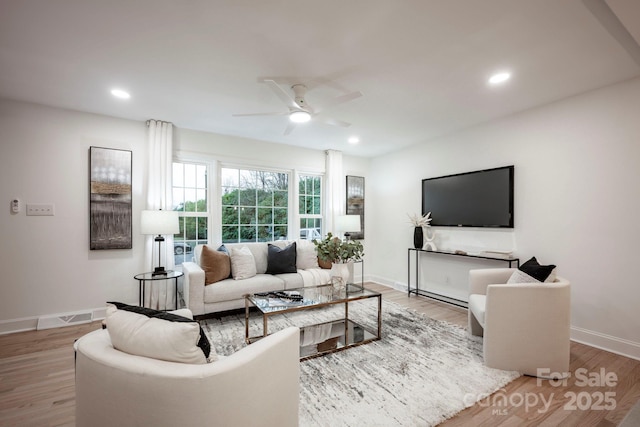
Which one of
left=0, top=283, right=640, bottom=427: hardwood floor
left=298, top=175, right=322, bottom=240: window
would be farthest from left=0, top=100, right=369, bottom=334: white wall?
left=298, top=175, right=322, bottom=240: window

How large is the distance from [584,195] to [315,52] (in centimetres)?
309

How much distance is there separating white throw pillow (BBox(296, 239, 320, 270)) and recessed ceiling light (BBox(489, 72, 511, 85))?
3.01m

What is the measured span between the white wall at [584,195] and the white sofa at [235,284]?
251 cm

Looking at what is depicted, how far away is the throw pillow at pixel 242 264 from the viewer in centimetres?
356

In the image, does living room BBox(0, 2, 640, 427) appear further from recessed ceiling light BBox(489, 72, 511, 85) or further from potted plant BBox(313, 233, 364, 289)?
potted plant BBox(313, 233, 364, 289)

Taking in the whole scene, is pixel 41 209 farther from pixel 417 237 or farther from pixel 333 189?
pixel 417 237

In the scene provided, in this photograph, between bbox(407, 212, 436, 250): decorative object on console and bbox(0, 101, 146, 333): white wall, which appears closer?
bbox(0, 101, 146, 333): white wall

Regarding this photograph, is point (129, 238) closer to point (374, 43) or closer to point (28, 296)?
point (28, 296)

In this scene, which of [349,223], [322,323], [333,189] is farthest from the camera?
[333,189]

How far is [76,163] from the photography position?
3.43 metres

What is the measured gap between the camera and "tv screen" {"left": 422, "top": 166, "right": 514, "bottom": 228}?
356cm

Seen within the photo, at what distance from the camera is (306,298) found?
2.81m

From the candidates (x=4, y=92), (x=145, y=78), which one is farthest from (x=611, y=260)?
(x=4, y=92)

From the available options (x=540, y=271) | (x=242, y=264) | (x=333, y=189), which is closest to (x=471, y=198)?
(x=540, y=271)
